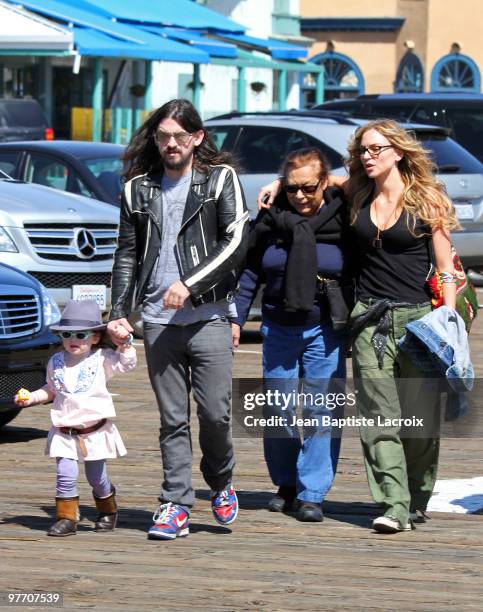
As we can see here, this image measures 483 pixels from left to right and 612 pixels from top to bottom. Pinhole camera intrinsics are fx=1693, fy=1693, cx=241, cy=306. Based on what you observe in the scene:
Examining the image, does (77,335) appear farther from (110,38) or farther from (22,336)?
(110,38)

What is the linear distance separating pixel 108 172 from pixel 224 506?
28.4 feet

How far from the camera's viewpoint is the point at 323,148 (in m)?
16.6

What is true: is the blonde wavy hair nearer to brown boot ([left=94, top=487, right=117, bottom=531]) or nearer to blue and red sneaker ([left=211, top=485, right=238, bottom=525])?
blue and red sneaker ([left=211, top=485, right=238, bottom=525])

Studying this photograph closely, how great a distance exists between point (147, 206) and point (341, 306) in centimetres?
99

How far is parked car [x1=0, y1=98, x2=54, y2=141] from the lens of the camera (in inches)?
943

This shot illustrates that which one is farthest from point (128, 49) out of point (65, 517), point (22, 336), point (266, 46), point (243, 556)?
point (243, 556)

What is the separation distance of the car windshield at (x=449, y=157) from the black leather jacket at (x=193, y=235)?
35.6 ft

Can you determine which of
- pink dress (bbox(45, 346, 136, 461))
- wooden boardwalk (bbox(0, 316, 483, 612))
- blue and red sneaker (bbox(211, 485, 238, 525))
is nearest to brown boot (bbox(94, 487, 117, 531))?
wooden boardwalk (bbox(0, 316, 483, 612))

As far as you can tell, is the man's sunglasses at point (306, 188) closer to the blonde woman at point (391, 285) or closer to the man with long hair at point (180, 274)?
the blonde woman at point (391, 285)

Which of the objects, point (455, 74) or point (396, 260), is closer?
point (396, 260)

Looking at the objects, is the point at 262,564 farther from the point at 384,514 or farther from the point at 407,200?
the point at 407,200

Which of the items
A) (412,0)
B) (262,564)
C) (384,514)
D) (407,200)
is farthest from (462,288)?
(412,0)

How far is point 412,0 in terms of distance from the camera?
54.2 m

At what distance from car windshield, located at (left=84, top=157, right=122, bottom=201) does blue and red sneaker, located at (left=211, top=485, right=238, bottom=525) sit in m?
8.15
